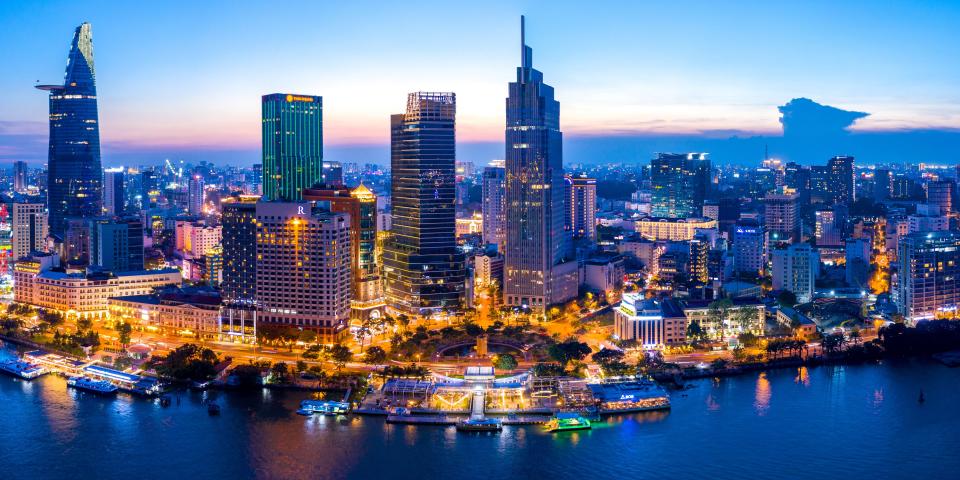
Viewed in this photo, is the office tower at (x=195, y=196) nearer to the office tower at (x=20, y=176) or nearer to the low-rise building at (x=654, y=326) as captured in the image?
the office tower at (x=20, y=176)

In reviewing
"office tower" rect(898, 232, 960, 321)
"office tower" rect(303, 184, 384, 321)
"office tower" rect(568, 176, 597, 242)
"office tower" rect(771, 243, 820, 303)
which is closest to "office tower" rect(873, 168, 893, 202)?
"office tower" rect(568, 176, 597, 242)

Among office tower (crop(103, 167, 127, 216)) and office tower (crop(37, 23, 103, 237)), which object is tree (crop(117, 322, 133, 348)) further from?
office tower (crop(103, 167, 127, 216))

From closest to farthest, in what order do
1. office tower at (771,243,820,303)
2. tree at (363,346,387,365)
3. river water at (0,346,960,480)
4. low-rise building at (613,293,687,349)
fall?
river water at (0,346,960,480), tree at (363,346,387,365), low-rise building at (613,293,687,349), office tower at (771,243,820,303)

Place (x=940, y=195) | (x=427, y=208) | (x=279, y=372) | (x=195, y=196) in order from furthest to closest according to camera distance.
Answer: (x=195, y=196) < (x=940, y=195) < (x=427, y=208) < (x=279, y=372)

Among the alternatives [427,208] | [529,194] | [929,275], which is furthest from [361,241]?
[929,275]

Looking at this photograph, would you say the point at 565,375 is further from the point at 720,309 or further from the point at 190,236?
the point at 190,236

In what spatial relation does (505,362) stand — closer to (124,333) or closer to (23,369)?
(124,333)

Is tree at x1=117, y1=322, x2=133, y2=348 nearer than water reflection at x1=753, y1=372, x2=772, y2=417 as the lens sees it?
No
